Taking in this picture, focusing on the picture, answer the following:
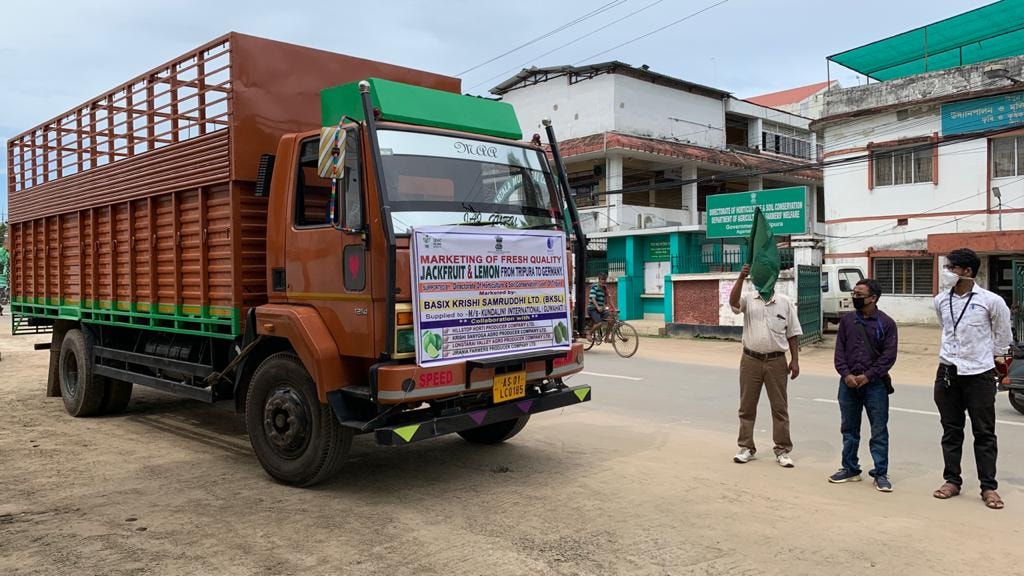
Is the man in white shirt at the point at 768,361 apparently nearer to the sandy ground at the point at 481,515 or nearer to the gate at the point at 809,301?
the sandy ground at the point at 481,515

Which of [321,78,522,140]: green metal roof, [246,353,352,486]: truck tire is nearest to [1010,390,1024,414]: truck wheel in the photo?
[321,78,522,140]: green metal roof

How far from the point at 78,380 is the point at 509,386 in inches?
233

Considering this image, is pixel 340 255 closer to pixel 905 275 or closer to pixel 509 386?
pixel 509 386

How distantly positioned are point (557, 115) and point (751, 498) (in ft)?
93.2

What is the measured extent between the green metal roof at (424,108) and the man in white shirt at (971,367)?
3.44m

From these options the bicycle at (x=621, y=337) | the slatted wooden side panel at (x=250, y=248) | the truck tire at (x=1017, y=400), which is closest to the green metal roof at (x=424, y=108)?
the slatted wooden side panel at (x=250, y=248)

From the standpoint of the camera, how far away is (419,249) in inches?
187

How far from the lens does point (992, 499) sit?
5.01 m

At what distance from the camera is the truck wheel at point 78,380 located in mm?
8383

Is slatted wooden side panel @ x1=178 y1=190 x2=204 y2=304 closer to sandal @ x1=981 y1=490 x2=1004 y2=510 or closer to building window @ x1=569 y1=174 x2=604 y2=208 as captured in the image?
sandal @ x1=981 y1=490 x2=1004 y2=510

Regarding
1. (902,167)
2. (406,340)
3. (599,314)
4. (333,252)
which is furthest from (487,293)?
(902,167)

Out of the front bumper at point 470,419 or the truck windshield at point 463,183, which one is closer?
the front bumper at point 470,419

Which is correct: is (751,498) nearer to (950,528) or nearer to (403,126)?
(950,528)

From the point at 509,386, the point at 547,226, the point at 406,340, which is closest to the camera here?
the point at 406,340
